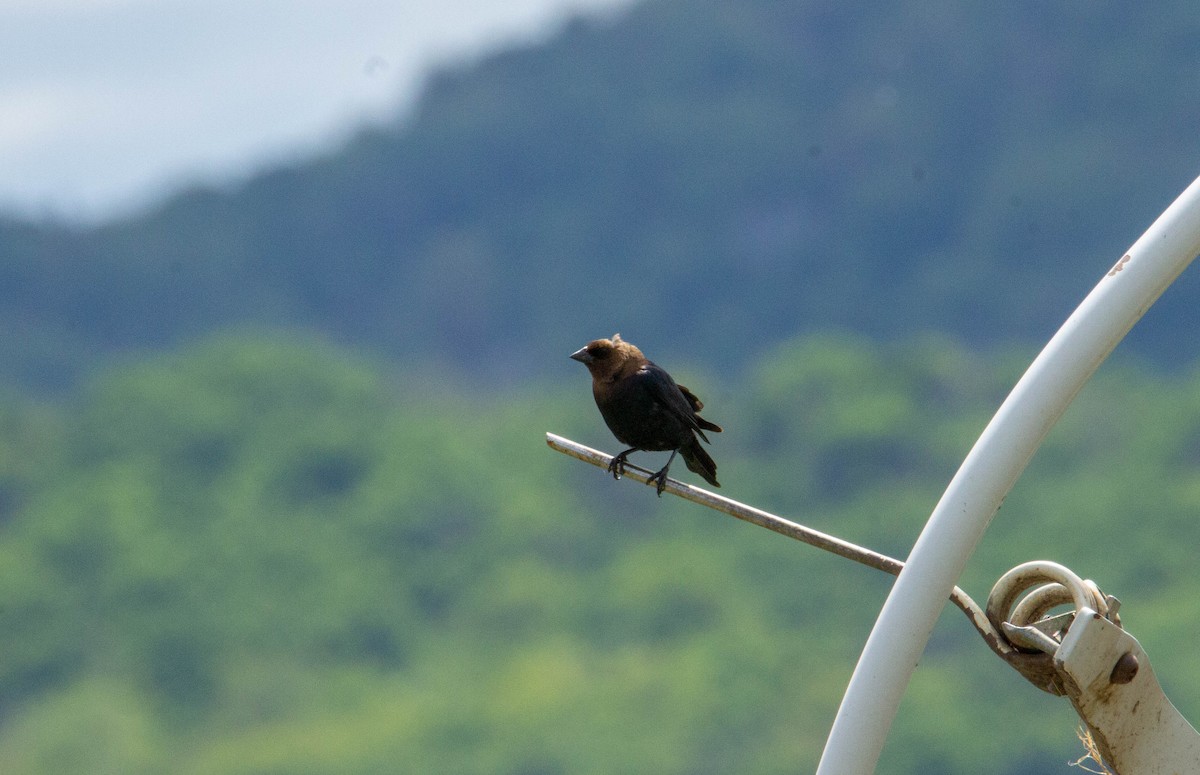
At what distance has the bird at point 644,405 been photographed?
6531mm

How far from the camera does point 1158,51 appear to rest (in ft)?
312

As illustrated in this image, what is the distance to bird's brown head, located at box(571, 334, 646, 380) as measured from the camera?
267 inches

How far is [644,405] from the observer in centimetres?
657

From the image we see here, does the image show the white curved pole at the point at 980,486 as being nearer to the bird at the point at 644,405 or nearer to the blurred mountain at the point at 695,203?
the bird at the point at 644,405

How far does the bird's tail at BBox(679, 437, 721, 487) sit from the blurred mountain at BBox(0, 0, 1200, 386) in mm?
82346

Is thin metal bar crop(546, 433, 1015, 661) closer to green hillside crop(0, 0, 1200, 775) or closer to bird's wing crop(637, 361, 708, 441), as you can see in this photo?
bird's wing crop(637, 361, 708, 441)

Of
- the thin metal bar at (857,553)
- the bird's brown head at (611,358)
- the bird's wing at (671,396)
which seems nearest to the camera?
the thin metal bar at (857,553)

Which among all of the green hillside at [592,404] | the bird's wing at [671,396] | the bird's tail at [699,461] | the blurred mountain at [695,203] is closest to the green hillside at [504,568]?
the green hillside at [592,404]

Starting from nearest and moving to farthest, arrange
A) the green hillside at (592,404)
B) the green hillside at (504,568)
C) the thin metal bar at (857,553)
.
Result: the thin metal bar at (857,553), the green hillside at (504,568), the green hillside at (592,404)

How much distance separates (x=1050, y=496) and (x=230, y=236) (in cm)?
5294

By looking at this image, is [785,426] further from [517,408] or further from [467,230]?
[467,230]

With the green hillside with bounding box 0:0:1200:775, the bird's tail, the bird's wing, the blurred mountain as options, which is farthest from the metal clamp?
the blurred mountain

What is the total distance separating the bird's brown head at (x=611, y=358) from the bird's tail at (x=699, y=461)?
359mm

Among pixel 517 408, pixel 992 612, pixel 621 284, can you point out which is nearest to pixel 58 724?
pixel 517 408
